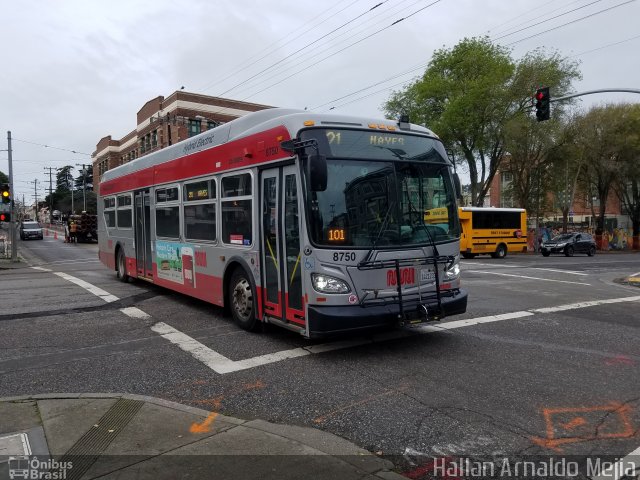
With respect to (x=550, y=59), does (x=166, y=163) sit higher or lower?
lower

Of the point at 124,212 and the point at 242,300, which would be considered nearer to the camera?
the point at 242,300

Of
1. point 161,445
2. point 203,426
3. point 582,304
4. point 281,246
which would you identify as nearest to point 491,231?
point 582,304

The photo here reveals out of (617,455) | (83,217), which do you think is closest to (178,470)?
(617,455)

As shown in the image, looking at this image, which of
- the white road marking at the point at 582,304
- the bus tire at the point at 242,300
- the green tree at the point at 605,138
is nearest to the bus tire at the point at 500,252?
the green tree at the point at 605,138

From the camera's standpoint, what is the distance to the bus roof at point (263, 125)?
21.0 ft

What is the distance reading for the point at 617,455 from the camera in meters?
3.71

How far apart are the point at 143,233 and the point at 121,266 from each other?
2.89 m

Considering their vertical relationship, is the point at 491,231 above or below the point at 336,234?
below

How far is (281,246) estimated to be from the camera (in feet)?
21.8

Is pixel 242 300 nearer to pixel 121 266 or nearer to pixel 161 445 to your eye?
pixel 161 445

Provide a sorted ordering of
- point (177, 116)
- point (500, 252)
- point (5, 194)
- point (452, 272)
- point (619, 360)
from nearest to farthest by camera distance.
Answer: point (619, 360) → point (452, 272) → point (5, 194) → point (500, 252) → point (177, 116)

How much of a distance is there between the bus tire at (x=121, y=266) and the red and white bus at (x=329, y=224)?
20.5ft

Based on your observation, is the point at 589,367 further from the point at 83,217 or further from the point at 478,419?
the point at 83,217

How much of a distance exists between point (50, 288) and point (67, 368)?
27.6ft
